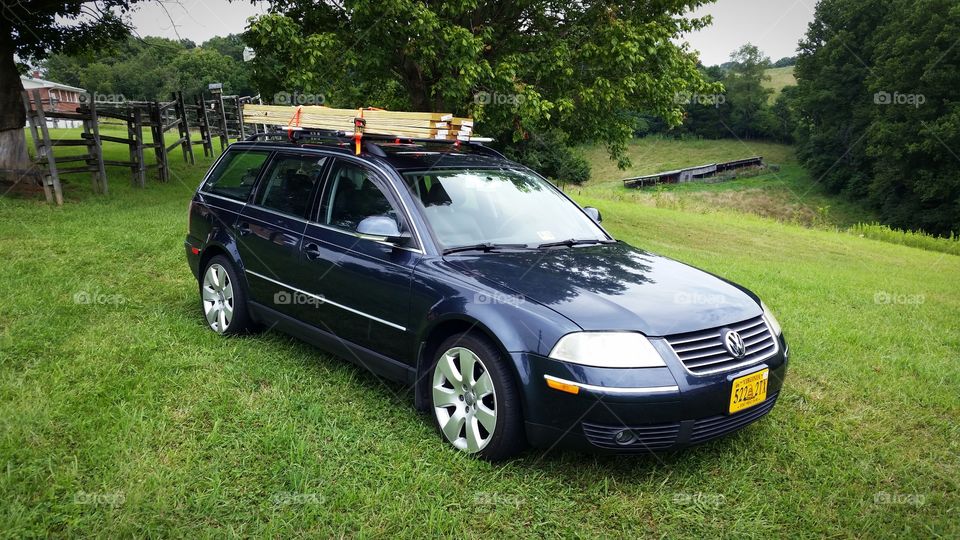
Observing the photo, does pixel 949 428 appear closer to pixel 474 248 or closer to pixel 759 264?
pixel 474 248

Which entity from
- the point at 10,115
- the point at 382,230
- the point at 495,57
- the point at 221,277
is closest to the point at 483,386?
the point at 382,230

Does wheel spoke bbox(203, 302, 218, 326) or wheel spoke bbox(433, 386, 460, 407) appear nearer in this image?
wheel spoke bbox(433, 386, 460, 407)

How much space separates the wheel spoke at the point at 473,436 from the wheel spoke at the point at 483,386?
0.17 m

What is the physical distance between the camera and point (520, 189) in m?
4.79

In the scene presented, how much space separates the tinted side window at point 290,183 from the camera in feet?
15.8

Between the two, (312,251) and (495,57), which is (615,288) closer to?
(312,251)

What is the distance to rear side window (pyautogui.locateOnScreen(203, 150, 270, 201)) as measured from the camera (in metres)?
5.40

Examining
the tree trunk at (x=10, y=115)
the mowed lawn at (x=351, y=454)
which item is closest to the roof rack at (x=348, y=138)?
the mowed lawn at (x=351, y=454)

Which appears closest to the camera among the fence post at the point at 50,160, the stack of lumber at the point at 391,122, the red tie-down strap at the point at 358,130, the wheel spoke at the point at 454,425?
the wheel spoke at the point at 454,425

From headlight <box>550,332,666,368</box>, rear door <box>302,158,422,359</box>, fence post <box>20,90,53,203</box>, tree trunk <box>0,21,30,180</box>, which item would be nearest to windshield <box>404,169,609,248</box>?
rear door <box>302,158,422,359</box>

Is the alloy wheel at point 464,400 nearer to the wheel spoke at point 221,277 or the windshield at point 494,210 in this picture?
the windshield at point 494,210

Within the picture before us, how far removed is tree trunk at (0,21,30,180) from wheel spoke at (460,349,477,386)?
45.0ft

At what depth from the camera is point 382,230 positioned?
153 inches

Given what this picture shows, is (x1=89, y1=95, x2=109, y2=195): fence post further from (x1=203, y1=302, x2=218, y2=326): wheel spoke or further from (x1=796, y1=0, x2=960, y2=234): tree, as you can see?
(x1=796, y1=0, x2=960, y2=234): tree
